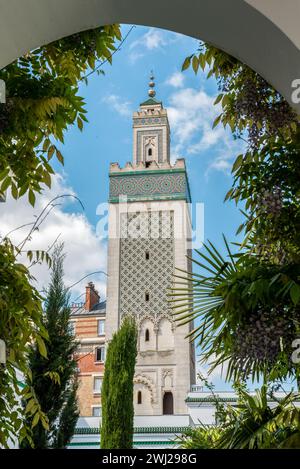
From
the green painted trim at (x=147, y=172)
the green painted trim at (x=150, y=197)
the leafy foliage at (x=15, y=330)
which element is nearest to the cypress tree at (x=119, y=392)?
the leafy foliage at (x=15, y=330)

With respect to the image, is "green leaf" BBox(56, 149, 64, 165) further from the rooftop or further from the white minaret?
the rooftop

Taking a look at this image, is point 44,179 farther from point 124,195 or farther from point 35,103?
point 124,195

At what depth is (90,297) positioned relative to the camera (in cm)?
2006

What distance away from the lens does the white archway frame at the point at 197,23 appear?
1.31 meters

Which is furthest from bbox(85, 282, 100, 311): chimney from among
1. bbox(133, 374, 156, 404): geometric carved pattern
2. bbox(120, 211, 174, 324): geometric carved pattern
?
bbox(133, 374, 156, 404): geometric carved pattern

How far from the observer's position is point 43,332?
167 centimetres

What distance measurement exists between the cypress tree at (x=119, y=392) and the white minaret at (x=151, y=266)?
7.74 m

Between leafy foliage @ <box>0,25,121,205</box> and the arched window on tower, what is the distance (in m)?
16.0

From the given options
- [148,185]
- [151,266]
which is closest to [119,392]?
[151,266]

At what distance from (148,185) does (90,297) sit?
4229 mm

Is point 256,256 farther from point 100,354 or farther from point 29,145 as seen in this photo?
point 100,354

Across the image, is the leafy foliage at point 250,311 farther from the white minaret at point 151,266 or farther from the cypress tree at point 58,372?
the white minaret at point 151,266

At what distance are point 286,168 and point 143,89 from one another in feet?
65.6

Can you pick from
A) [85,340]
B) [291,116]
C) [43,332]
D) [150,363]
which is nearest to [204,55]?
[291,116]
